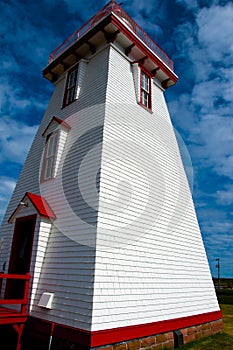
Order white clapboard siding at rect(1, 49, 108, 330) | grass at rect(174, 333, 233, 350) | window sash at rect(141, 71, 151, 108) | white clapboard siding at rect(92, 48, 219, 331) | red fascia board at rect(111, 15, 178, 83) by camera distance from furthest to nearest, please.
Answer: window sash at rect(141, 71, 151, 108) < red fascia board at rect(111, 15, 178, 83) < grass at rect(174, 333, 233, 350) < white clapboard siding at rect(92, 48, 219, 331) < white clapboard siding at rect(1, 49, 108, 330)

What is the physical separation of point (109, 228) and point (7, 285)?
12.5 ft

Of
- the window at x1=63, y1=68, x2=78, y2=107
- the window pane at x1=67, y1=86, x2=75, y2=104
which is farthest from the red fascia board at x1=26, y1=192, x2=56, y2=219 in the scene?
the window pane at x1=67, y1=86, x2=75, y2=104

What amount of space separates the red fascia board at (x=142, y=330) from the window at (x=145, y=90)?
25.5 feet

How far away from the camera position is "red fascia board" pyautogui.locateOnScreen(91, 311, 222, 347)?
210 inches

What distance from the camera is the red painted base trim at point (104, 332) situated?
17.2 feet

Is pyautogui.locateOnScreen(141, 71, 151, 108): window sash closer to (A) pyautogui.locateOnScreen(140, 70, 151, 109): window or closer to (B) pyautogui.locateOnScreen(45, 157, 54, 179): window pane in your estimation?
(A) pyautogui.locateOnScreen(140, 70, 151, 109): window

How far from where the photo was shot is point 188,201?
35.0 feet

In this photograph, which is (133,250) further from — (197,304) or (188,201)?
(188,201)

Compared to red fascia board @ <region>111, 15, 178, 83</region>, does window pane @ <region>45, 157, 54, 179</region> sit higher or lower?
lower

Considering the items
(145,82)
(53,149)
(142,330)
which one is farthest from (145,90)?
(142,330)

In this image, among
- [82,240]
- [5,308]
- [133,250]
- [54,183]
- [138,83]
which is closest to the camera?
[82,240]

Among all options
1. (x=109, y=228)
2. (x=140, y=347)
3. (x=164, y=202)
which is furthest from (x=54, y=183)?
(x=140, y=347)

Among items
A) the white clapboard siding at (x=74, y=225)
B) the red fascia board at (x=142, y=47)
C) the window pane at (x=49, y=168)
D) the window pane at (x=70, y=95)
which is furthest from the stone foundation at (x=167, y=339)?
the red fascia board at (x=142, y=47)

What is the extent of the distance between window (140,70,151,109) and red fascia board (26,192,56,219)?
18.4 feet
